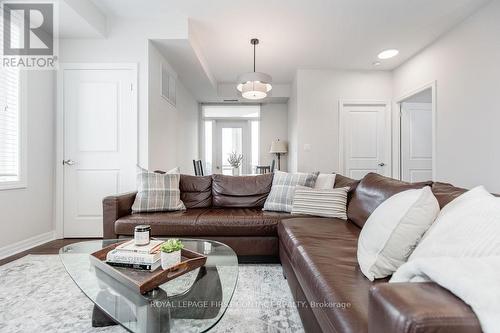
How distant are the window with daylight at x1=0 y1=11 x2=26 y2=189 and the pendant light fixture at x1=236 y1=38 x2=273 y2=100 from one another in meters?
2.48

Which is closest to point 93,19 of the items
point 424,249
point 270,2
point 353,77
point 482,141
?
point 270,2

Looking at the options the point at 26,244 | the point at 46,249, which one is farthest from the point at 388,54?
the point at 26,244

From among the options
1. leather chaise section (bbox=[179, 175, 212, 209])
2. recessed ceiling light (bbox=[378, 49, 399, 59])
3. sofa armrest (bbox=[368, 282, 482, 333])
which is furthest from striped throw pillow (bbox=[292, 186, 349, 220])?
recessed ceiling light (bbox=[378, 49, 399, 59])

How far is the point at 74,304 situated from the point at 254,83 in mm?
2967

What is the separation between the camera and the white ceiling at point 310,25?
9.04ft

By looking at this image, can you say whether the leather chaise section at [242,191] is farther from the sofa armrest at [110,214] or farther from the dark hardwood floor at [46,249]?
the dark hardwood floor at [46,249]

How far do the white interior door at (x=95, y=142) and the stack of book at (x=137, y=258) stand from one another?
2.07 metres

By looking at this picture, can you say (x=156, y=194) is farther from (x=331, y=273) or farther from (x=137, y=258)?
(x=331, y=273)

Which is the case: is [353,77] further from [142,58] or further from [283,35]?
[142,58]

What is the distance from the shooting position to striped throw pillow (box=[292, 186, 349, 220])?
2162 millimetres

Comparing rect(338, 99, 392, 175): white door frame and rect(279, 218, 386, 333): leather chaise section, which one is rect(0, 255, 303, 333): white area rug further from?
rect(338, 99, 392, 175): white door frame

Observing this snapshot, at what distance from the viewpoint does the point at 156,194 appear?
242 cm

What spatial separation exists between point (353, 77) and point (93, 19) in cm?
407

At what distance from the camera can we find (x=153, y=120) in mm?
3299
